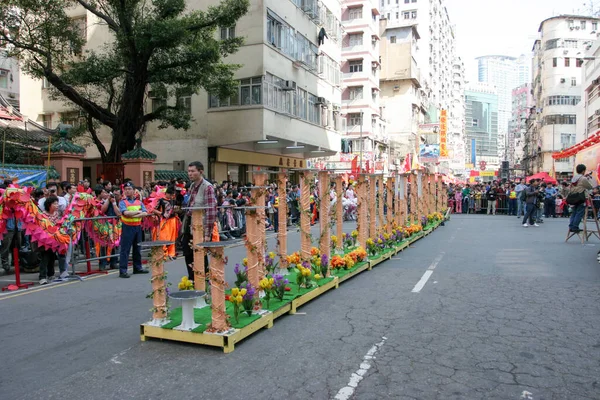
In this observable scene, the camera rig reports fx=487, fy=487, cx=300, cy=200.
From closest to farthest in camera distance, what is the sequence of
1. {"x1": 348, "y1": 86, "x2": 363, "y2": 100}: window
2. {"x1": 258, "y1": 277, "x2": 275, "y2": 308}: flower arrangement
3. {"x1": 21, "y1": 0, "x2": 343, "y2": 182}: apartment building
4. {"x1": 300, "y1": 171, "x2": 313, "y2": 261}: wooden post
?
{"x1": 258, "y1": 277, "x2": 275, "y2": 308}: flower arrangement
{"x1": 300, "y1": 171, "x2": 313, "y2": 261}: wooden post
{"x1": 21, "y1": 0, "x2": 343, "y2": 182}: apartment building
{"x1": 348, "y1": 86, "x2": 363, "y2": 100}: window

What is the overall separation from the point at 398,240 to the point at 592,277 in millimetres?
4930

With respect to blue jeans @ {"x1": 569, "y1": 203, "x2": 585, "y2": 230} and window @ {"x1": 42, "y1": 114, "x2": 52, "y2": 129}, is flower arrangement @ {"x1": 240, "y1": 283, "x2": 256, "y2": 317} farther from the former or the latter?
window @ {"x1": 42, "y1": 114, "x2": 52, "y2": 129}

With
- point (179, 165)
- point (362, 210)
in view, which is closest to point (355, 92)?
point (179, 165)

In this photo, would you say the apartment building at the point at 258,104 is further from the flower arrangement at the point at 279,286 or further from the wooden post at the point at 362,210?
the flower arrangement at the point at 279,286

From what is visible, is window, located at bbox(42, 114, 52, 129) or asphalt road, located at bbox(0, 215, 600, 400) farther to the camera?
window, located at bbox(42, 114, 52, 129)

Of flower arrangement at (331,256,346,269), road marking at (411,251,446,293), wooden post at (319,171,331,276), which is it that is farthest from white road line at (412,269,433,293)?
wooden post at (319,171,331,276)

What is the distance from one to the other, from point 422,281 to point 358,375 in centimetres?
458

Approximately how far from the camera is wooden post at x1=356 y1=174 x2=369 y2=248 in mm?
10828

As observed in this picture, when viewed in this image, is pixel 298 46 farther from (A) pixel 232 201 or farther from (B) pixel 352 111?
(B) pixel 352 111

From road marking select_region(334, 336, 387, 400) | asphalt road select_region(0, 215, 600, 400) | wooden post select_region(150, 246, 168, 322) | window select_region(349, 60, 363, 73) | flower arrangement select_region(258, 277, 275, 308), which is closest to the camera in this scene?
road marking select_region(334, 336, 387, 400)

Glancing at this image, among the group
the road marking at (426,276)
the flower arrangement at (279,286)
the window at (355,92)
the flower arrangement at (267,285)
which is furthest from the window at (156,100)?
the window at (355,92)

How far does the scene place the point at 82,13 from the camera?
2783cm

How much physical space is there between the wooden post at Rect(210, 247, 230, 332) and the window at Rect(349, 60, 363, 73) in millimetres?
47351

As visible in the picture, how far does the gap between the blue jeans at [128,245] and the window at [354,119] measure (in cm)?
4162
